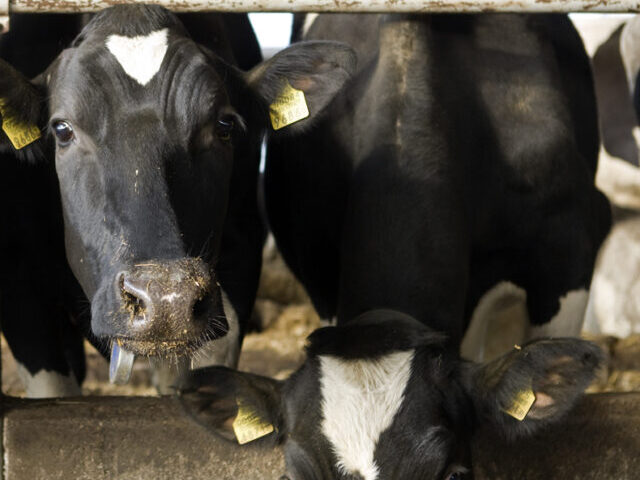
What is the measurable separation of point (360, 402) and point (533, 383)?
0.48m

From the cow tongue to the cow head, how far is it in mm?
31

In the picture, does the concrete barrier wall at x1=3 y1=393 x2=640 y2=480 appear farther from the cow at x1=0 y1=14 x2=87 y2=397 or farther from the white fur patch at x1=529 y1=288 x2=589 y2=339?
the white fur patch at x1=529 y1=288 x2=589 y2=339

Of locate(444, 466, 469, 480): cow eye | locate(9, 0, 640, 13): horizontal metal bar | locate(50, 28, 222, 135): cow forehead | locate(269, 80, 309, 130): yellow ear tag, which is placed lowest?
locate(444, 466, 469, 480): cow eye

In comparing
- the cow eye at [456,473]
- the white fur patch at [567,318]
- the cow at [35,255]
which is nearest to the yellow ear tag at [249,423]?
the cow eye at [456,473]

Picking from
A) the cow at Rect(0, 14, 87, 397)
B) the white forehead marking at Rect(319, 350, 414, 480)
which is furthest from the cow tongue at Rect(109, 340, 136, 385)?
the cow at Rect(0, 14, 87, 397)

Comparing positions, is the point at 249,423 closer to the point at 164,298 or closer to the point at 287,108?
the point at 164,298

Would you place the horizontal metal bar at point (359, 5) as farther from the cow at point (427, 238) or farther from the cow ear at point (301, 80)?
the cow at point (427, 238)

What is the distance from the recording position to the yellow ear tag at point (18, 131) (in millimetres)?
3381

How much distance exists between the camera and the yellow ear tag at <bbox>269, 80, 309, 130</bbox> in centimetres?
370

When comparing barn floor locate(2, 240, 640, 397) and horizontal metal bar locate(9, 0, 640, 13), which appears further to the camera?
barn floor locate(2, 240, 640, 397)

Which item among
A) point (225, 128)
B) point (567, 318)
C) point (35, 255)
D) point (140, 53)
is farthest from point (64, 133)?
point (567, 318)

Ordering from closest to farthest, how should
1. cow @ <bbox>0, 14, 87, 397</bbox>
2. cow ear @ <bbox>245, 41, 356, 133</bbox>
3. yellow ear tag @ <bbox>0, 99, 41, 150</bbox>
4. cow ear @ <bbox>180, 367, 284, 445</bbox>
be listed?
cow ear @ <bbox>180, 367, 284, 445</bbox> → yellow ear tag @ <bbox>0, 99, 41, 150</bbox> → cow ear @ <bbox>245, 41, 356, 133</bbox> → cow @ <bbox>0, 14, 87, 397</bbox>

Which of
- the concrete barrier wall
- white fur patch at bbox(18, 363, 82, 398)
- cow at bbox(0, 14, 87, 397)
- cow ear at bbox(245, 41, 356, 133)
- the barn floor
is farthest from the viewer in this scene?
the barn floor

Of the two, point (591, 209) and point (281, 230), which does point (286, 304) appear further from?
point (591, 209)
